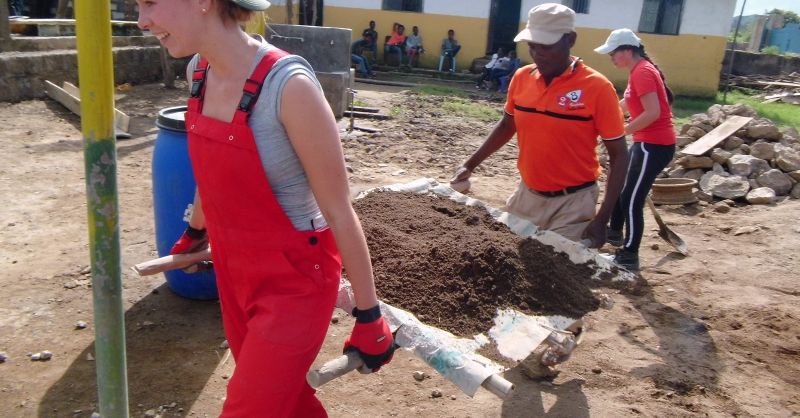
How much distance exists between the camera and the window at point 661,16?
59.9 ft

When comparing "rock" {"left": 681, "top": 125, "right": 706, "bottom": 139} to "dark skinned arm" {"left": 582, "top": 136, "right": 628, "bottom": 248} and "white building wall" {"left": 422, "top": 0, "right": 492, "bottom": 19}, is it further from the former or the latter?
"white building wall" {"left": 422, "top": 0, "right": 492, "bottom": 19}

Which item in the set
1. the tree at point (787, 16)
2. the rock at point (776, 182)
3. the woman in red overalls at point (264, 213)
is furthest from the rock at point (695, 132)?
the tree at point (787, 16)

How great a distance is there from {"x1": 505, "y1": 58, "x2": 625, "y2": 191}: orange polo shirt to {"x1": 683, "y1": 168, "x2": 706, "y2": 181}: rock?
15.2 ft

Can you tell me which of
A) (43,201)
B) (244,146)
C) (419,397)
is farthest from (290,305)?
(43,201)

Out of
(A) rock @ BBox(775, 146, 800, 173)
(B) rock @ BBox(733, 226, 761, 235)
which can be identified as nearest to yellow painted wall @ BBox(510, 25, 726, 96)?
(A) rock @ BBox(775, 146, 800, 173)

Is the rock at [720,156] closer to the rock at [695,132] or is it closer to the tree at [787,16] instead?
the rock at [695,132]

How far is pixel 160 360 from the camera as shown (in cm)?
344

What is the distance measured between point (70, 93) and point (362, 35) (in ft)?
38.0

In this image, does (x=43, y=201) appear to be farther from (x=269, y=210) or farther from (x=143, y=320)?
(x=269, y=210)

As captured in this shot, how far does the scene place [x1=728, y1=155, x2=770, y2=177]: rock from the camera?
7.66 metres

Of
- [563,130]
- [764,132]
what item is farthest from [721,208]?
[563,130]

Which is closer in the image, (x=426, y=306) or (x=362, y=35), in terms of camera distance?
(x=426, y=306)

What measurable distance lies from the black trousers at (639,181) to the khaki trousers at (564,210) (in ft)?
4.76

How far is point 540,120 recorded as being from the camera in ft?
11.9
